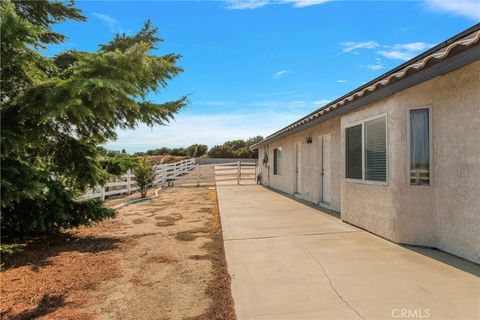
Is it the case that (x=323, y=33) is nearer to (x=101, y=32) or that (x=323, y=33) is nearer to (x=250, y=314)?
(x=101, y=32)

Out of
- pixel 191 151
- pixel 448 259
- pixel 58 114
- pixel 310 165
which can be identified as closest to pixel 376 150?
pixel 448 259

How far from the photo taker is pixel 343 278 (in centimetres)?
372

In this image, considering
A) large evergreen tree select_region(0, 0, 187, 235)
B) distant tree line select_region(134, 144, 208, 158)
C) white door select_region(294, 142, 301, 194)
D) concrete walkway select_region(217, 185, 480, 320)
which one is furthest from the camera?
distant tree line select_region(134, 144, 208, 158)

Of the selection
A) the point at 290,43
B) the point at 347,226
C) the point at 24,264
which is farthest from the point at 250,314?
the point at 290,43

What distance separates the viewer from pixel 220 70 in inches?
523

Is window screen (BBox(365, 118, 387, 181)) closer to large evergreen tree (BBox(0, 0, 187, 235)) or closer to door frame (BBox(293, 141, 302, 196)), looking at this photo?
large evergreen tree (BBox(0, 0, 187, 235))

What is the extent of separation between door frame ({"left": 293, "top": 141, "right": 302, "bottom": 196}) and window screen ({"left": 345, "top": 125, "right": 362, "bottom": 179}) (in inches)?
200

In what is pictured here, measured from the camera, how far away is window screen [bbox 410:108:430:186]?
16.0 ft

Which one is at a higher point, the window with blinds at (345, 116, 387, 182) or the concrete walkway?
the window with blinds at (345, 116, 387, 182)

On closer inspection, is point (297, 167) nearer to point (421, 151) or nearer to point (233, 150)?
point (421, 151)

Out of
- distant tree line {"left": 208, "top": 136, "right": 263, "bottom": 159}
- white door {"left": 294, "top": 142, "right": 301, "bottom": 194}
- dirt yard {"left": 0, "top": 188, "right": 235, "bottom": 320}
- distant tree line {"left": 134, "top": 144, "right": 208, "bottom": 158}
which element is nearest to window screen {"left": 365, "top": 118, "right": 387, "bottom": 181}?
dirt yard {"left": 0, "top": 188, "right": 235, "bottom": 320}

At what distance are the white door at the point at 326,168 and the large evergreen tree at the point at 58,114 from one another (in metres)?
5.20

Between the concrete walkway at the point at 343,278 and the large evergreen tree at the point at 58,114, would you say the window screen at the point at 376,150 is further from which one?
the large evergreen tree at the point at 58,114

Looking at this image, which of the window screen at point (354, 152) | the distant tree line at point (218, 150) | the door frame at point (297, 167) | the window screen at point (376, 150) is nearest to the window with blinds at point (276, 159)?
the door frame at point (297, 167)
